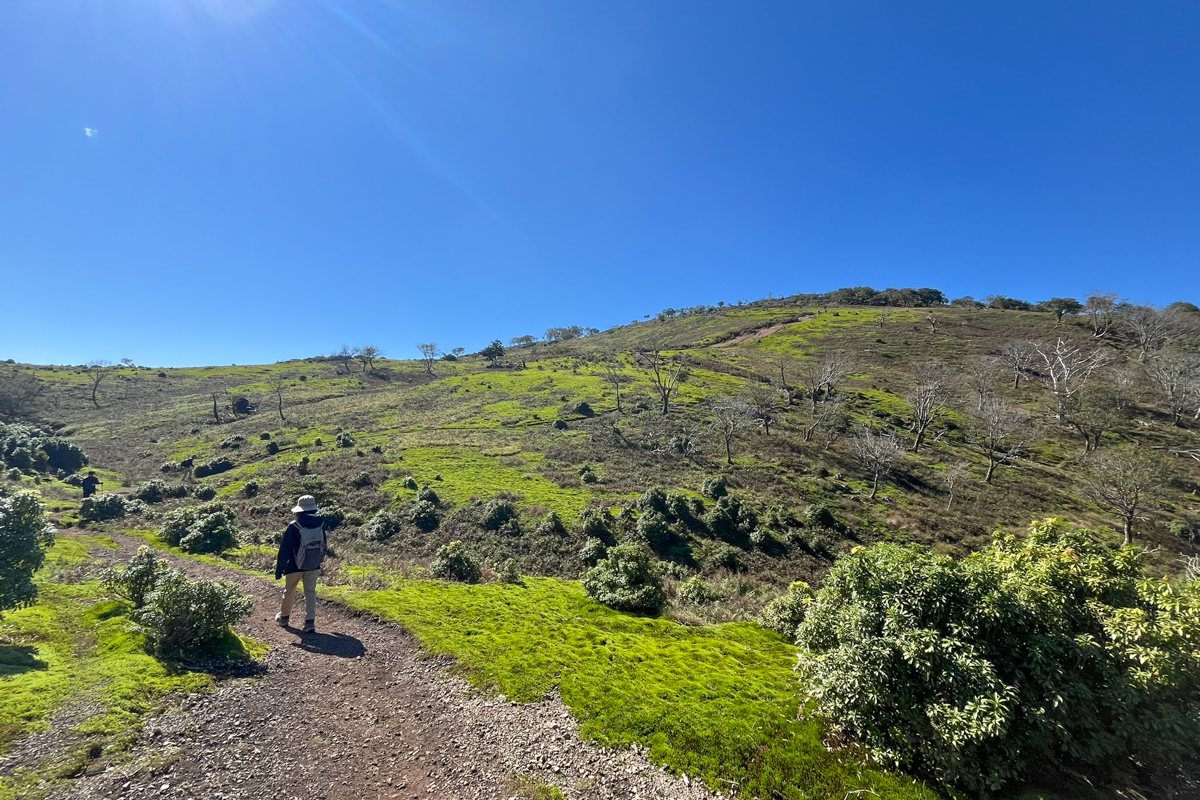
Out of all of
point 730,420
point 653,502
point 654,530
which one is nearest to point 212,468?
point 653,502

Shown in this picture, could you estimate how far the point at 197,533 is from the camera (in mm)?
20734

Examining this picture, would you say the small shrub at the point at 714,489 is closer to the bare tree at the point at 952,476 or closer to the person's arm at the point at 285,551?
the bare tree at the point at 952,476

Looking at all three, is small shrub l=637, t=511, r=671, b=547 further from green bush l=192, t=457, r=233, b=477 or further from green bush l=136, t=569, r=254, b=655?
green bush l=192, t=457, r=233, b=477

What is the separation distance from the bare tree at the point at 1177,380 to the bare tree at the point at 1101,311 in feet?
101

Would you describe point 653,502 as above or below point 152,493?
above

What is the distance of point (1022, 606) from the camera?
703 centimetres

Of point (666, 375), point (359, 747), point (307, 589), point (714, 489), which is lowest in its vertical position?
point (359, 747)

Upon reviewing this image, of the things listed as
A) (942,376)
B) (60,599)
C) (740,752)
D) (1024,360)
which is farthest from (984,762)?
(1024,360)

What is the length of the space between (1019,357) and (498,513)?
87.8 meters

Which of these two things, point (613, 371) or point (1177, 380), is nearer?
point (1177, 380)

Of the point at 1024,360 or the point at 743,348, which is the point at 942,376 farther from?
the point at 743,348

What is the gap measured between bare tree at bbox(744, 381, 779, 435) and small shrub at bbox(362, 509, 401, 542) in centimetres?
3836

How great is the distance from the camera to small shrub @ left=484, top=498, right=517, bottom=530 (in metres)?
29.8

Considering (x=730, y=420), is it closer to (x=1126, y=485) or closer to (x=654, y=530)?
(x=654, y=530)
